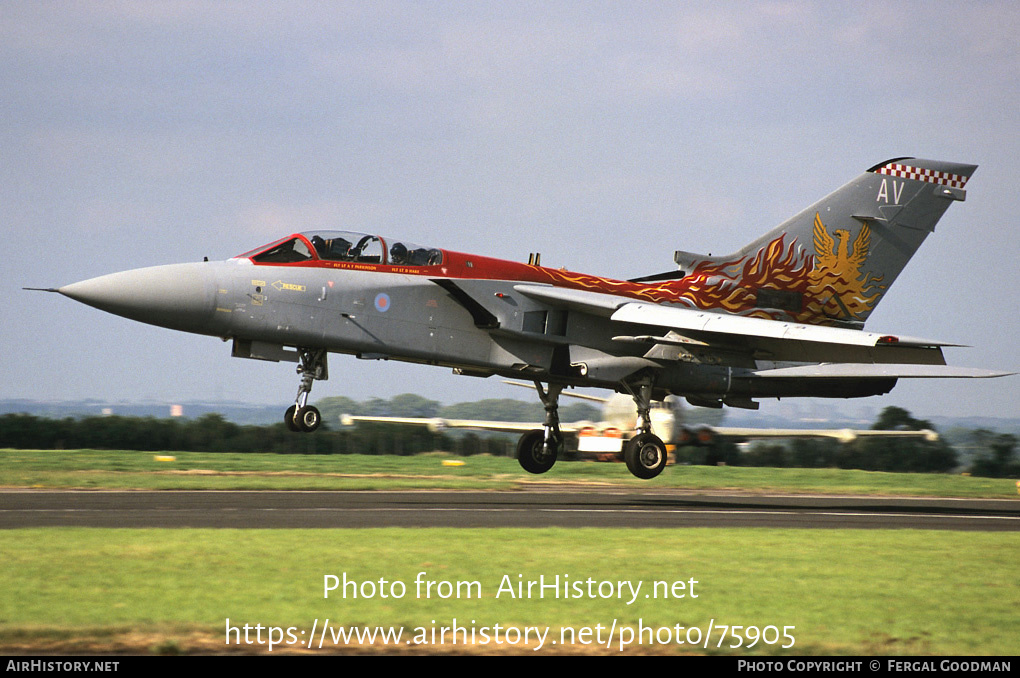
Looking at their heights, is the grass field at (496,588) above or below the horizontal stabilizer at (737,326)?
below

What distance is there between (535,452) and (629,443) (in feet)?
8.13

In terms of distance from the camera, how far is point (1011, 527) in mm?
17172

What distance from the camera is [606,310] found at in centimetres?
2003

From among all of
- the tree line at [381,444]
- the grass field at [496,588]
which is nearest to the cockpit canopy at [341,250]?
the grass field at [496,588]

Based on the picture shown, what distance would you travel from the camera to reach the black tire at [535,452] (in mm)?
22562

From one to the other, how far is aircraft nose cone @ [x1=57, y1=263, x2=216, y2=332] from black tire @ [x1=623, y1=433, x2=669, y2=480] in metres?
8.55

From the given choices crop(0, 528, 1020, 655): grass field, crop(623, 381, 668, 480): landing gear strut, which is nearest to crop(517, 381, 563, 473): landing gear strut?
crop(623, 381, 668, 480): landing gear strut

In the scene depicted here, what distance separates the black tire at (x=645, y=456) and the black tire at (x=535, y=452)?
225 centimetres

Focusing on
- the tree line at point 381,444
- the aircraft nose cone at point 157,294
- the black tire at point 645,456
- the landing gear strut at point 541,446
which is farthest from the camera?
the tree line at point 381,444

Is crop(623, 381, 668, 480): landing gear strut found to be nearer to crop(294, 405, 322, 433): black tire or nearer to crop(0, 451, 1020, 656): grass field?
crop(0, 451, 1020, 656): grass field

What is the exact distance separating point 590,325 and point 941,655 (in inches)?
518

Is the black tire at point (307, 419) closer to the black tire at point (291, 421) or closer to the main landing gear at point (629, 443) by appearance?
the black tire at point (291, 421)

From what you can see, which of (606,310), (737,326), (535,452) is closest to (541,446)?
(535,452)

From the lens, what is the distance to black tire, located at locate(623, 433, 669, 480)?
2075cm
